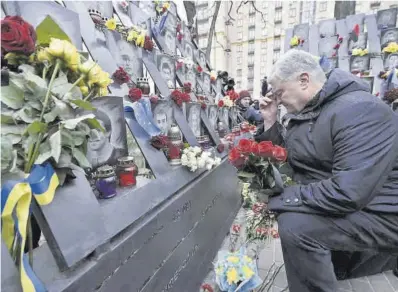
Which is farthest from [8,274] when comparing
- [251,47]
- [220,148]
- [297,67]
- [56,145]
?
[251,47]

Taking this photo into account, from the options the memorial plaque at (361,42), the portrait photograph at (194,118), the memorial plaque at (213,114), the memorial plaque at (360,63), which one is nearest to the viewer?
the portrait photograph at (194,118)

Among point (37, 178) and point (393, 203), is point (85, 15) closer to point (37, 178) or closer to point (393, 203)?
point (37, 178)

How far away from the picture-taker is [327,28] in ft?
24.5

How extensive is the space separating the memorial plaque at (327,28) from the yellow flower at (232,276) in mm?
7809

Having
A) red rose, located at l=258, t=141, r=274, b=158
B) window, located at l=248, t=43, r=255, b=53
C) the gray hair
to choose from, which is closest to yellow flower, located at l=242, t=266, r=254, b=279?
red rose, located at l=258, t=141, r=274, b=158

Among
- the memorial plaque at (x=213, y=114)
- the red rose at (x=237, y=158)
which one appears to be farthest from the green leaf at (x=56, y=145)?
the memorial plaque at (x=213, y=114)

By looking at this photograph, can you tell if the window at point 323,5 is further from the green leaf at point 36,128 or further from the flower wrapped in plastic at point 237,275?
the green leaf at point 36,128

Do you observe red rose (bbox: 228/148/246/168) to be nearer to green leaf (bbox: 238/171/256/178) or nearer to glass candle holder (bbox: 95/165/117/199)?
green leaf (bbox: 238/171/256/178)

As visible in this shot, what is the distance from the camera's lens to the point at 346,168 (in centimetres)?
115

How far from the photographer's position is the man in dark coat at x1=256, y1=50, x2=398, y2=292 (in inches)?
44.9

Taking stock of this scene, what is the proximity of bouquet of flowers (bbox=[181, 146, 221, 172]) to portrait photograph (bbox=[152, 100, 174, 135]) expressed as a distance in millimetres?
A: 225

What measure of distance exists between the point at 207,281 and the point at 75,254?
4.39 feet

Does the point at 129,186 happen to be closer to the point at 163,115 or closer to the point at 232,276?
the point at 163,115

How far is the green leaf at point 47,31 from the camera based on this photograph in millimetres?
804
